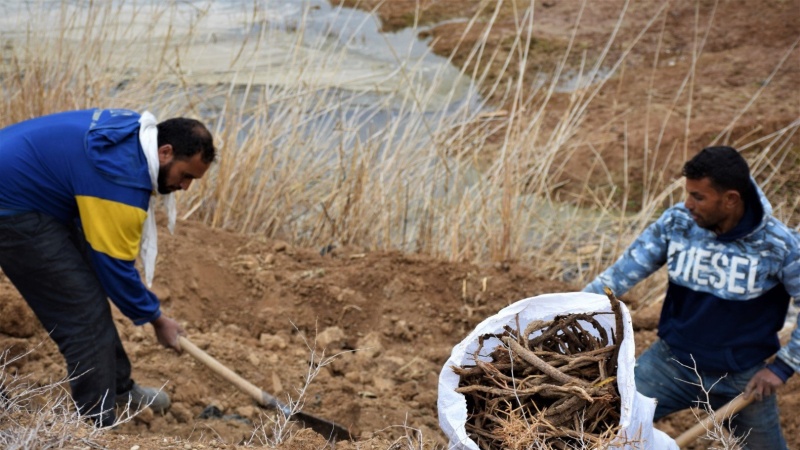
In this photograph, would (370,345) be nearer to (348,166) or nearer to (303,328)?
(303,328)

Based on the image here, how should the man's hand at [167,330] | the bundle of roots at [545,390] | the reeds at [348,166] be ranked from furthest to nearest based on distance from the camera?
the reeds at [348,166], the man's hand at [167,330], the bundle of roots at [545,390]

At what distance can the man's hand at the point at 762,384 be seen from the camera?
3.10m

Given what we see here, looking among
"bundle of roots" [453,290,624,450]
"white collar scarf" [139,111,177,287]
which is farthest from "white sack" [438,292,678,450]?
"white collar scarf" [139,111,177,287]

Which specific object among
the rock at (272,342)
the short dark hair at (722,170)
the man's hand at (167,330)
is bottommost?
the rock at (272,342)

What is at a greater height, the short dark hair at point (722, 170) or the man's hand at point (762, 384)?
the short dark hair at point (722, 170)

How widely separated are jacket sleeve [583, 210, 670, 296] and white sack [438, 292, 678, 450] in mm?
415

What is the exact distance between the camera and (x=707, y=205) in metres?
3.06

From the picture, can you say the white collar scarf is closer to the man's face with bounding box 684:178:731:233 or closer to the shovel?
the shovel

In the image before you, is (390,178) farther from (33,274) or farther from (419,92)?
(33,274)

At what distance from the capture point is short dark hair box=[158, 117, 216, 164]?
3.33 meters

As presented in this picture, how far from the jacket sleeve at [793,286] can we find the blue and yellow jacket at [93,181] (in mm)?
2193

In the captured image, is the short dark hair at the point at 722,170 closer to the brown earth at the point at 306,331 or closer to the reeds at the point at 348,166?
the brown earth at the point at 306,331

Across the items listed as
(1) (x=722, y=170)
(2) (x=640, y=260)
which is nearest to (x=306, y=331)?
(2) (x=640, y=260)

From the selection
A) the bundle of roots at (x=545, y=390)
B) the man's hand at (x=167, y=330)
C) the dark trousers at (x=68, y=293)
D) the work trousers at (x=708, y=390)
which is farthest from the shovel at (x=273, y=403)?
the bundle of roots at (x=545, y=390)
